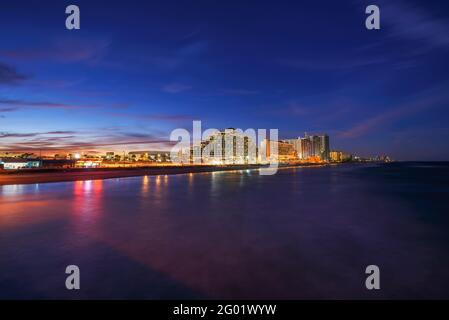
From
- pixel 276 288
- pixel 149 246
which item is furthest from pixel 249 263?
pixel 149 246

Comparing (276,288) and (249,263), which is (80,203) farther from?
(276,288)

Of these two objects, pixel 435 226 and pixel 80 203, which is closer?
pixel 435 226

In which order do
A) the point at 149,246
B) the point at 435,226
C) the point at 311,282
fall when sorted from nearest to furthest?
the point at 311,282, the point at 149,246, the point at 435,226

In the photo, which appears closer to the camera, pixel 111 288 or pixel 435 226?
pixel 111 288

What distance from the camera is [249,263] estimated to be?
20.5ft

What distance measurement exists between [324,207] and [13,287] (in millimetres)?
14519

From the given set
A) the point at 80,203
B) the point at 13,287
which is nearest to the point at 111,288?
the point at 13,287

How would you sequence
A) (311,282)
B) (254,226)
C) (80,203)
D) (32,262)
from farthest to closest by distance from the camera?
(80,203)
(254,226)
(32,262)
(311,282)

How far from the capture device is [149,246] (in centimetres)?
740

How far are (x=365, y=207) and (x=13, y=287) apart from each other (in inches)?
657
